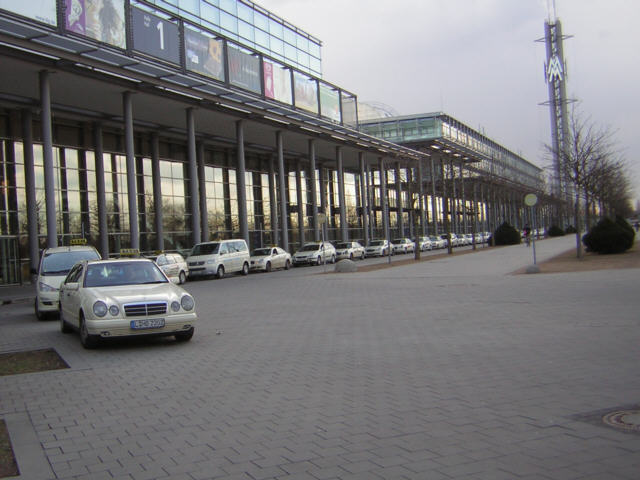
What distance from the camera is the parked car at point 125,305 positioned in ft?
31.5

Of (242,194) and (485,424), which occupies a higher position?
(242,194)

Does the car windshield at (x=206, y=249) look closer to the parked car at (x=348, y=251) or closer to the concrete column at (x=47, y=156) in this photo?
the concrete column at (x=47, y=156)

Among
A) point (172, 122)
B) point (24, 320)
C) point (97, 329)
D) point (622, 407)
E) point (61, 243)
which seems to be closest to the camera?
point (622, 407)

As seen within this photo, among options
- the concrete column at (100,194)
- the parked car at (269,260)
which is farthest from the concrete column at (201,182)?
the concrete column at (100,194)

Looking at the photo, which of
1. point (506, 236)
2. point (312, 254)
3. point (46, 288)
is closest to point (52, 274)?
point (46, 288)

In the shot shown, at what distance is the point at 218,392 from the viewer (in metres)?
6.71

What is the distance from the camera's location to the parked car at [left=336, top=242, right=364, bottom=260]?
4506 centimetres

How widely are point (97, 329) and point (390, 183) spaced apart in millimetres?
63651

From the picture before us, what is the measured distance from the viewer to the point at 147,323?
967 cm

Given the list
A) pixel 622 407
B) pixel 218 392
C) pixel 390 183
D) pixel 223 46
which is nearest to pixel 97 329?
pixel 218 392

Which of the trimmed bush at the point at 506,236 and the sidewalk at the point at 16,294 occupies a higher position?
the trimmed bush at the point at 506,236

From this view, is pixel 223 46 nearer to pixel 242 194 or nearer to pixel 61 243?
pixel 242 194

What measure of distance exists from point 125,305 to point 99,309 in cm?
40

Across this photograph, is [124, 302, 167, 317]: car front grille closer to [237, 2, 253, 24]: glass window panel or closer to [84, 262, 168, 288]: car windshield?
[84, 262, 168, 288]: car windshield
